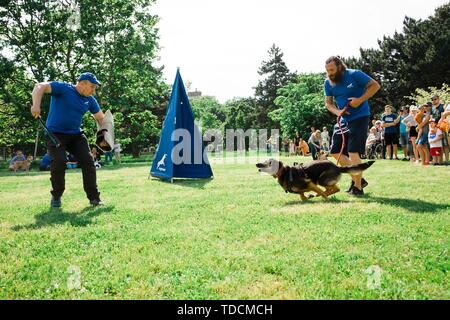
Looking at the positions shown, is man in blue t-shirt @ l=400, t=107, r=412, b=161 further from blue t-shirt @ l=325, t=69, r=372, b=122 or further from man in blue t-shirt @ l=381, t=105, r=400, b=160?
blue t-shirt @ l=325, t=69, r=372, b=122

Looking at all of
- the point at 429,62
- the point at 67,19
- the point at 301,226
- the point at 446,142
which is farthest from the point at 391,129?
the point at 429,62

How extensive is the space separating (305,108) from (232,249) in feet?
154

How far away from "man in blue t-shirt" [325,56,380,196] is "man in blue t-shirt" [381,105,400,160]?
9182 millimetres

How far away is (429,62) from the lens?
36.7m

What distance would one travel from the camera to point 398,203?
5199 mm

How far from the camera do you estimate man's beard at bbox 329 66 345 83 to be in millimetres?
5992

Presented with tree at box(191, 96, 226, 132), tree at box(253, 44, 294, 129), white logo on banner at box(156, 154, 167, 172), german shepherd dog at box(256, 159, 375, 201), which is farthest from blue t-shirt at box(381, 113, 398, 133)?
tree at box(191, 96, 226, 132)

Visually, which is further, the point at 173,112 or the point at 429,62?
the point at 429,62

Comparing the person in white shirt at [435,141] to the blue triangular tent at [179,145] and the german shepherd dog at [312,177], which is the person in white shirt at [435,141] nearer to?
the blue triangular tent at [179,145]

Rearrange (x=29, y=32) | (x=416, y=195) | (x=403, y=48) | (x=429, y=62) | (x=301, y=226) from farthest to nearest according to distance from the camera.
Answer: (x=403, y=48) < (x=429, y=62) < (x=29, y=32) < (x=416, y=195) < (x=301, y=226)

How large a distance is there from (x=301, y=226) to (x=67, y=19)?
25698mm

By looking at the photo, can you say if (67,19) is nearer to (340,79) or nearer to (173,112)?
(173,112)
